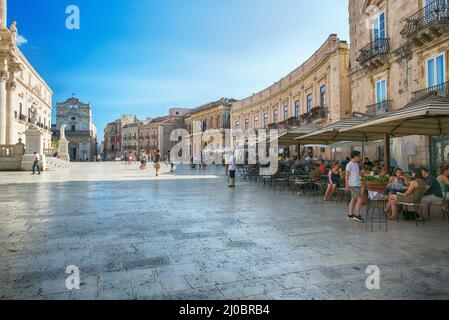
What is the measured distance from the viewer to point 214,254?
157 inches

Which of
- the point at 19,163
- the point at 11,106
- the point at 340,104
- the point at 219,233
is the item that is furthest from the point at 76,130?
the point at 219,233

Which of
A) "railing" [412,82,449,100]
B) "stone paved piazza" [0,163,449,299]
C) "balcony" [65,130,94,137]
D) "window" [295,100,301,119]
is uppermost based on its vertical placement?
"balcony" [65,130,94,137]

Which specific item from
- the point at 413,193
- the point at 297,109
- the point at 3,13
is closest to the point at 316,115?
the point at 297,109

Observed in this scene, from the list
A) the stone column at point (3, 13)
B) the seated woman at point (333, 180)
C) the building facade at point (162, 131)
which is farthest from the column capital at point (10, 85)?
the building facade at point (162, 131)

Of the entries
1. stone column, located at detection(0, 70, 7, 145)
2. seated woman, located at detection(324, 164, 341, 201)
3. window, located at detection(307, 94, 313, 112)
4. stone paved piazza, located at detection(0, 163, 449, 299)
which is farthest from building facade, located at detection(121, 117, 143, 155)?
stone paved piazza, located at detection(0, 163, 449, 299)

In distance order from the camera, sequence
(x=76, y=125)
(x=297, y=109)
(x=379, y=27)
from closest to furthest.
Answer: (x=379, y=27), (x=297, y=109), (x=76, y=125)

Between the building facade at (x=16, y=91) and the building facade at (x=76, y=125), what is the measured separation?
11.3 meters

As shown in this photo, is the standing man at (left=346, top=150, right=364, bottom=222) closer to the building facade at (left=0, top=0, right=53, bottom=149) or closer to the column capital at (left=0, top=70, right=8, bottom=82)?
the building facade at (left=0, top=0, right=53, bottom=149)

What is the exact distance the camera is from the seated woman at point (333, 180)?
8.64 m

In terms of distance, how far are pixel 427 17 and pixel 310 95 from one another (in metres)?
13.4

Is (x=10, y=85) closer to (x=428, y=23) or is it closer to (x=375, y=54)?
(x=375, y=54)

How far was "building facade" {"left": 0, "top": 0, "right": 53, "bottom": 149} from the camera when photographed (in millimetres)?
25438

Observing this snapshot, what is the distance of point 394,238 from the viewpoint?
477 centimetres
